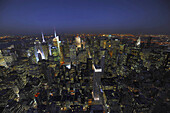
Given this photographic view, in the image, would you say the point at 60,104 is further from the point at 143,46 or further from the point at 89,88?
the point at 143,46

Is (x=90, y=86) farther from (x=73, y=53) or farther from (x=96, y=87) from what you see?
(x=73, y=53)

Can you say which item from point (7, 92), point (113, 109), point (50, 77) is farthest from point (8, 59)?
point (113, 109)

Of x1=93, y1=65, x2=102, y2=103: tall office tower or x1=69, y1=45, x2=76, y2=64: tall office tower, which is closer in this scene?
x1=93, y1=65, x2=102, y2=103: tall office tower

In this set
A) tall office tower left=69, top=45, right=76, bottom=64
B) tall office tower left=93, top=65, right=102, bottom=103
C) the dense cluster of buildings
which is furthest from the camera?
tall office tower left=69, top=45, right=76, bottom=64

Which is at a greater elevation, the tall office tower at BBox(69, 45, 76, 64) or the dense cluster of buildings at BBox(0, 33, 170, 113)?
the tall office tower at BBox(69, 45, 76, 64)

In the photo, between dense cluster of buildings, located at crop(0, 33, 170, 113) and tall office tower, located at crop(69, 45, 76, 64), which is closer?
dense cluster of buildings, located at crop(0, 33, 170, 113)

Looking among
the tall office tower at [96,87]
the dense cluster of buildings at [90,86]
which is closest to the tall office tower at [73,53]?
the dense cluster of buildings at [90,86]

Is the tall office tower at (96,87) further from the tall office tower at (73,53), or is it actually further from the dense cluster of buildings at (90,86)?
the tall office tower at (73,53)

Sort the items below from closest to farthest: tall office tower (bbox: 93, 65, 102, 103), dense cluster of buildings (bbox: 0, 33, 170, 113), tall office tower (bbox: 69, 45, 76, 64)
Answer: dense cluster of buildings (bbox: 0, 33, 170, 113) < tall office tower (bbox: 93, 65, 102, 103) < tall office tower (bbox: 69, 45, 76, 64)

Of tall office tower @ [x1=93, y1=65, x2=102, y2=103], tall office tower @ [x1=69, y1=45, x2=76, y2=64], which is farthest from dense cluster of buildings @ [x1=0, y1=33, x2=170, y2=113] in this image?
tall office tower @ [x1=69, y1=45, x2=76, y2=64]

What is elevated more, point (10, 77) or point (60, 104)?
point (10, 77)

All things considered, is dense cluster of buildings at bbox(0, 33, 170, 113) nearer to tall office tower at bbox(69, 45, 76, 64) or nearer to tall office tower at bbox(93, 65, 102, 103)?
tall office tower at bbox(93, 65, 102, 103)
